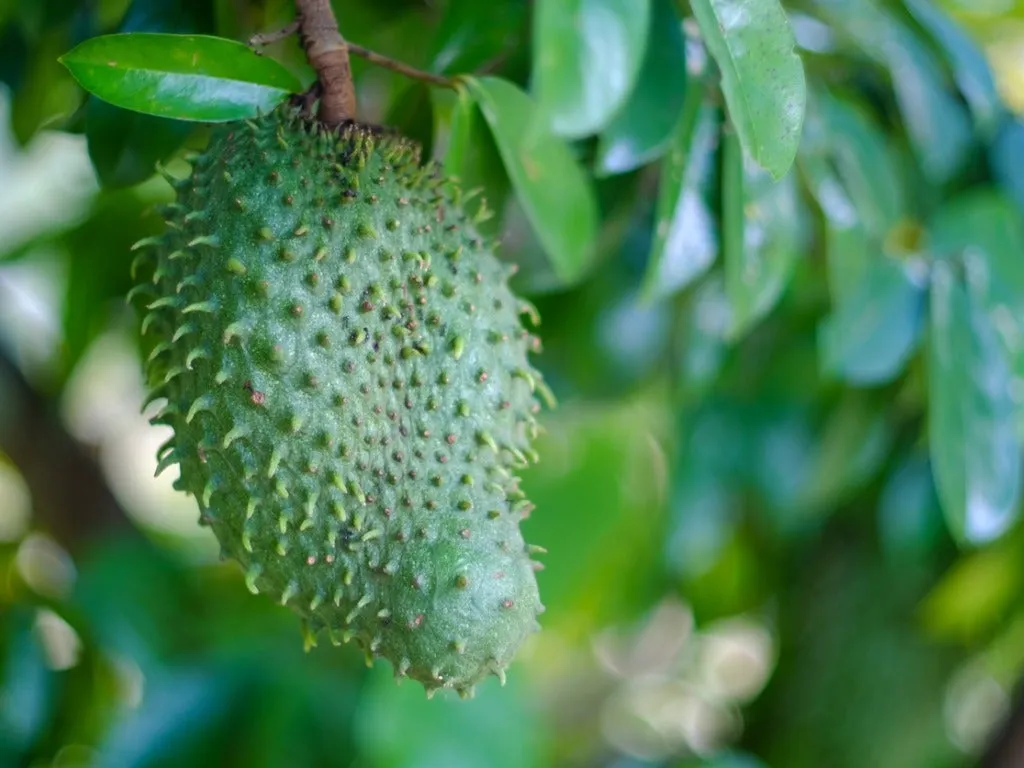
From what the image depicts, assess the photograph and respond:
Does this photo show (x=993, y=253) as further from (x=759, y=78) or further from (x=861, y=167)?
(x=759, y=78)

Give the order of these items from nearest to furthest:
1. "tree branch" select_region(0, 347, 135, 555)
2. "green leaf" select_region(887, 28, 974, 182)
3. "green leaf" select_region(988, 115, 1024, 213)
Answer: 1. "green leaf" select_region(887, 28, 974, 182)
2. "green leaf" select_region(988, 115, 1024, 213)
3. "tree branch" select_region(0, 347, 135, 555)

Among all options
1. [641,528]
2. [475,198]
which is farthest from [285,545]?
[641,528]

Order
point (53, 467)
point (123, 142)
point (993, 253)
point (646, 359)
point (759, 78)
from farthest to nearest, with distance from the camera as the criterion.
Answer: point (53, 467) < point (646, 359) < point (993, 253) < point (123, 142) < point (759, 78)

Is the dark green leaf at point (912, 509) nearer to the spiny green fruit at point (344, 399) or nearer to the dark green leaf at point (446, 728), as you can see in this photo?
the dark green leaf at point (446, 728)

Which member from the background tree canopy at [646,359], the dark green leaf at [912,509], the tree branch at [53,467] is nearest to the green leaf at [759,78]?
Answer: the background tree canopy at [646,359]

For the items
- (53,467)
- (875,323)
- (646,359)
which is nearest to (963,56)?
(875,323)

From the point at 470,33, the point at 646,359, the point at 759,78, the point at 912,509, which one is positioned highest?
the point at 759,78

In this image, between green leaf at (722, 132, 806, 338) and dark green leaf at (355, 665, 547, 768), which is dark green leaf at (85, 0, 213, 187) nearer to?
green leaf at (722, 132, 806, 338)

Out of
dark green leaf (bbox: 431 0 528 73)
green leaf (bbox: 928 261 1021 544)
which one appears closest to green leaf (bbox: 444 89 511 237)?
dark green leaf (bbox: 431 0 528 73)

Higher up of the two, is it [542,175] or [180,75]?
[180,75]
